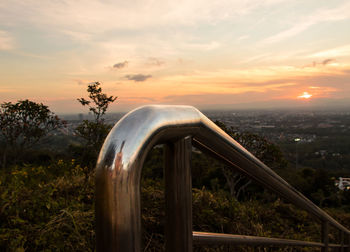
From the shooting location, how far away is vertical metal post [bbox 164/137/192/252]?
21.3 inches

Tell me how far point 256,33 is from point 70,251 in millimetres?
11499

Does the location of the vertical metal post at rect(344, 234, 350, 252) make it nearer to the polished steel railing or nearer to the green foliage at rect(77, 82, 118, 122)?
the polished steel railing

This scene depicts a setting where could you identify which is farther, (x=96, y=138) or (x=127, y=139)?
(x=96, y=138)

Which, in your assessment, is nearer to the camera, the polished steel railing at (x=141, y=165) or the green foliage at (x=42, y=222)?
the polished steel railing at (x=141, y=165)

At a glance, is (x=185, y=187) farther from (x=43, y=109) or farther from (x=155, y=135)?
(x=43, y=109)

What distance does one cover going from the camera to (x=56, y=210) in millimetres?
2549

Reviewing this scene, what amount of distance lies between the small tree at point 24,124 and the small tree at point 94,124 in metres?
0.81

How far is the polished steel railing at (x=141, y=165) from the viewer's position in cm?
36

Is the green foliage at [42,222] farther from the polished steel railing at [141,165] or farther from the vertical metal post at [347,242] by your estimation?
the vertical metal post at [347,242]

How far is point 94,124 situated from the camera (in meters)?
8.22

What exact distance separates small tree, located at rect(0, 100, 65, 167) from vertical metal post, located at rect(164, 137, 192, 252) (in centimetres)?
810

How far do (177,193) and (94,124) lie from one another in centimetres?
816

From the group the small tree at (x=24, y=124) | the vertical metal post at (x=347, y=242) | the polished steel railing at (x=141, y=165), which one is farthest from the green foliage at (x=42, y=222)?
the small tree at (x=24, y=124)

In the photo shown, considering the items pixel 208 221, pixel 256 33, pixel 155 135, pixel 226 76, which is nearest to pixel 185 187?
pixel 155 135
